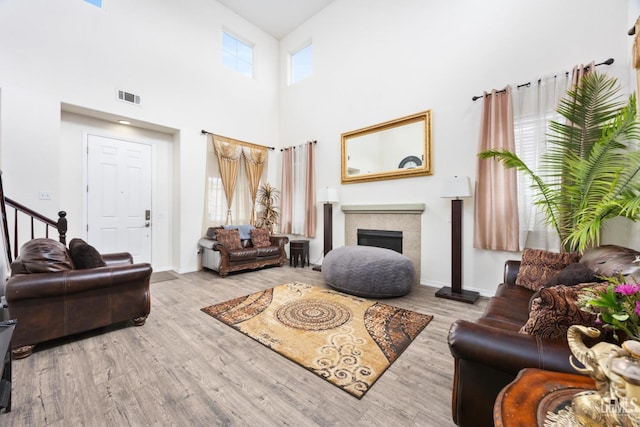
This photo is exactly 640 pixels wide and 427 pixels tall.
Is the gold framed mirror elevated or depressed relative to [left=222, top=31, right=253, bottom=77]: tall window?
depressed

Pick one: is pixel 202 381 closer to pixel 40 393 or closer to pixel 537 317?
pixel 40 393

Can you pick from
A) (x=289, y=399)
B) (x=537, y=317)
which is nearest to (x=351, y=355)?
(x=289, y=399)

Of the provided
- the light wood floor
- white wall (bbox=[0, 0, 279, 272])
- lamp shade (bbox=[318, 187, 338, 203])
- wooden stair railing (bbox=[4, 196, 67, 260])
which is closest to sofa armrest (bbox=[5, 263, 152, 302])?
the light wood floor

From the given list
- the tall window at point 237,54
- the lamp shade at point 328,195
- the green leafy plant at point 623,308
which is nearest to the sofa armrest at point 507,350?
the green leafy plant at point 623,308

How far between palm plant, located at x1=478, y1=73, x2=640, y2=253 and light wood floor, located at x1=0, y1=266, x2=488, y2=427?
154cm

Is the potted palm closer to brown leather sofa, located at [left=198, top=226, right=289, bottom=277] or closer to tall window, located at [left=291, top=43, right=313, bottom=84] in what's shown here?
brown leather sofa, located at [left=198, top=226, right=289, bottom=277]

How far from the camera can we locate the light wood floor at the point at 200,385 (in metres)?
1.40

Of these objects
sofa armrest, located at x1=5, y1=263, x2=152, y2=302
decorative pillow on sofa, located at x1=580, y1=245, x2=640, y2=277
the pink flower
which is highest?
the pink flower

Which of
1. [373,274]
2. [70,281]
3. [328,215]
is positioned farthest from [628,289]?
[328,215]

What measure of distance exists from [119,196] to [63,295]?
2678 millimetres

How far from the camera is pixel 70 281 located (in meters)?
2.09

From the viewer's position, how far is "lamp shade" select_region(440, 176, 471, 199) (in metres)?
3.22

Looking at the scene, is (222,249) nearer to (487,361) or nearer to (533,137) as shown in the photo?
(487,361)

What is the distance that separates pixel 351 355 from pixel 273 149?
499 centimetres
